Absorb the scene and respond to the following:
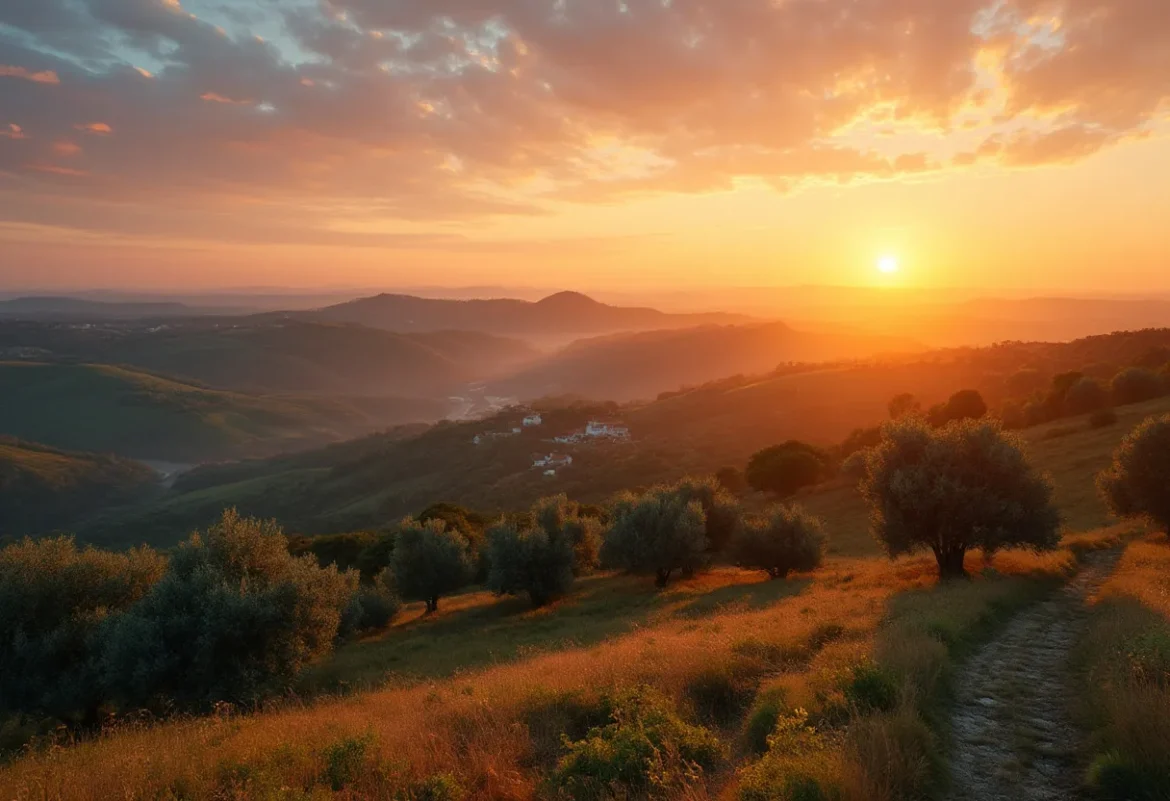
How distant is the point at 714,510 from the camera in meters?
44.8

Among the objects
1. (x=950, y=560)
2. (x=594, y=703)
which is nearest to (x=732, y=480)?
(x=950, y=560)

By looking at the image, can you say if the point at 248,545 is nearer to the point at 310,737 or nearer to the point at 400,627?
the point at 310,737

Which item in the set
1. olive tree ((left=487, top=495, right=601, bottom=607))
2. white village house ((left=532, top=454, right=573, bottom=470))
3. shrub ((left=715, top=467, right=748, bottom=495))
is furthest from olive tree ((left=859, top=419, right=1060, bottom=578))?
white village house ((left=532, top=454, right=573, bottom=470))

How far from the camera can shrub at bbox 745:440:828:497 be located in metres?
69.9

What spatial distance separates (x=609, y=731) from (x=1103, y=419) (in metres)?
69.0

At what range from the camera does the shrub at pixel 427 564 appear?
40812 millimetres

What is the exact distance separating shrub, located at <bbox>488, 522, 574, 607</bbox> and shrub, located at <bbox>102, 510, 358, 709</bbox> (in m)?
17.3

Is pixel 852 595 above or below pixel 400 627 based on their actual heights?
above

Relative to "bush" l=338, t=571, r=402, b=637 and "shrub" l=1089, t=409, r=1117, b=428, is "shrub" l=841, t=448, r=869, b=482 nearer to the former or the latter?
"shrub" l=1089, t=409, r=1117, b=428

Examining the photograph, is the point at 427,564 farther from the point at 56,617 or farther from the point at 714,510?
the point at 56,617

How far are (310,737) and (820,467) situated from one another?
6922 centimetres

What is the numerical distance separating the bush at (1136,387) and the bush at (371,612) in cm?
7914

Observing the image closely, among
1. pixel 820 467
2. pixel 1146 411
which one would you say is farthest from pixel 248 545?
pixel 1146 411

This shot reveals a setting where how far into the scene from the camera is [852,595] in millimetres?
23859
